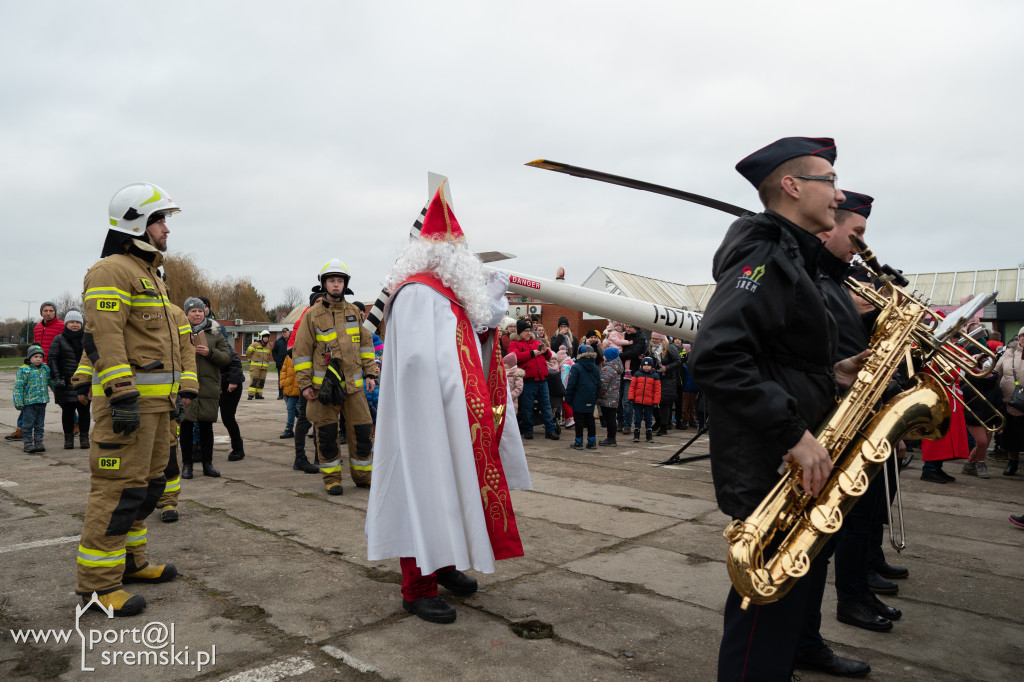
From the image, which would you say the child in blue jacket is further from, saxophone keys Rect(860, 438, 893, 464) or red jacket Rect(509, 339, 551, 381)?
saxophone keys Rect(860, 438, 893, 464)

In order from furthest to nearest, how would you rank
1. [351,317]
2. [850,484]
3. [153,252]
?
[351,317] < [153,252] < [850,484]

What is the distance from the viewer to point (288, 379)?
9828 mm

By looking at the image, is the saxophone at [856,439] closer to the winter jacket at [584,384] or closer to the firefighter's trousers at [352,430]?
the firefighter's trousers at [352,430]

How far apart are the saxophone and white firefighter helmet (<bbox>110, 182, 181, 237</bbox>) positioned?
140 inches

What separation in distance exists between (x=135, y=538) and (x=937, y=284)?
3153 cm

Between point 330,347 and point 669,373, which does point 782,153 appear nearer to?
point 330,347

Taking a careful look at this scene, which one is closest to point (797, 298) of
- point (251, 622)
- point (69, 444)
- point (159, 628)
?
point (251, 622)

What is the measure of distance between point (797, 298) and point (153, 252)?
11.6 ft

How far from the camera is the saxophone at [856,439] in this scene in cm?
207

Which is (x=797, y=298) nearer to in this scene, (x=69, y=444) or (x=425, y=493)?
(x=425, y=493)

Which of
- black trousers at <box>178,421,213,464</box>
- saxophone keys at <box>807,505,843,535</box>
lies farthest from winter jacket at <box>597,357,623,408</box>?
saxophone keys at <box>807,505,843,535</box>

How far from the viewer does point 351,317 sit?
22.3 ft

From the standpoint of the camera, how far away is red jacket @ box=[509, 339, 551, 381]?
423 inches

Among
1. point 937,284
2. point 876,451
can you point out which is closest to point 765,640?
point 876,451
